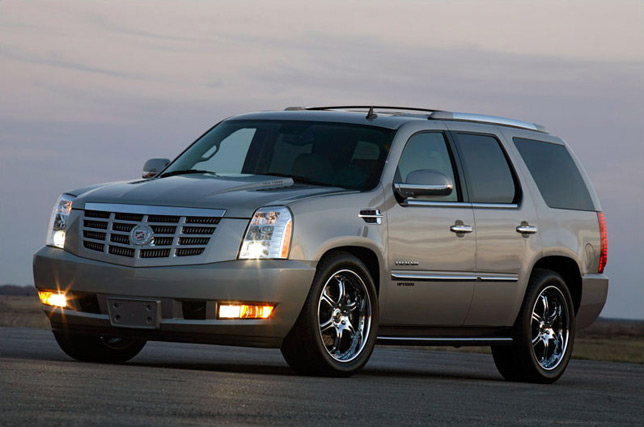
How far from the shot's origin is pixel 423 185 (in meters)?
10.3

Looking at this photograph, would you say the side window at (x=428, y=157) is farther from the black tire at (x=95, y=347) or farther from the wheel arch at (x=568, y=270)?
the black tire at (x=95, y=347)

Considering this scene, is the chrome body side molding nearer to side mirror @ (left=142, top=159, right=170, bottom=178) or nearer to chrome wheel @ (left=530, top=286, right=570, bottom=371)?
chrome wheel @ (left=530, top=286, right=570, bottom=371)

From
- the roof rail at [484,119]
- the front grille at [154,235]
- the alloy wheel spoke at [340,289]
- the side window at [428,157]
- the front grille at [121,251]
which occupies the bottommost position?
the alloy wheel spoke at [340,289]

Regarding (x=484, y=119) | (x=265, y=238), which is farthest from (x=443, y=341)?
(x=265, y=238)

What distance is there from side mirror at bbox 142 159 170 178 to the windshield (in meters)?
0.06

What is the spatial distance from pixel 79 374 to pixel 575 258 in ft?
18.0

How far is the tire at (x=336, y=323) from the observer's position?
31.0 feet

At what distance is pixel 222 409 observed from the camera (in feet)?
22.0

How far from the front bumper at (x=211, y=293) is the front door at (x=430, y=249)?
1093 millimetres

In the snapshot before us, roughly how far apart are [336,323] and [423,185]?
132 centimetres

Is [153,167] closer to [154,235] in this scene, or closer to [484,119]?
[154,235]

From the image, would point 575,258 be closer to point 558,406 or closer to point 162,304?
point 558,406

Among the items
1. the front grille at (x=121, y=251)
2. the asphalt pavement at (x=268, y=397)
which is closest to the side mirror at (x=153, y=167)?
the asphalt pavement at (x=268, y=397)

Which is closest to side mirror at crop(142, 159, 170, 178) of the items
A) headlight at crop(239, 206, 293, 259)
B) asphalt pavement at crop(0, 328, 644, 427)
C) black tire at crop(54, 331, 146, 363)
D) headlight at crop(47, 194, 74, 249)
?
headlight at crop(47, 194, 74, 249)
